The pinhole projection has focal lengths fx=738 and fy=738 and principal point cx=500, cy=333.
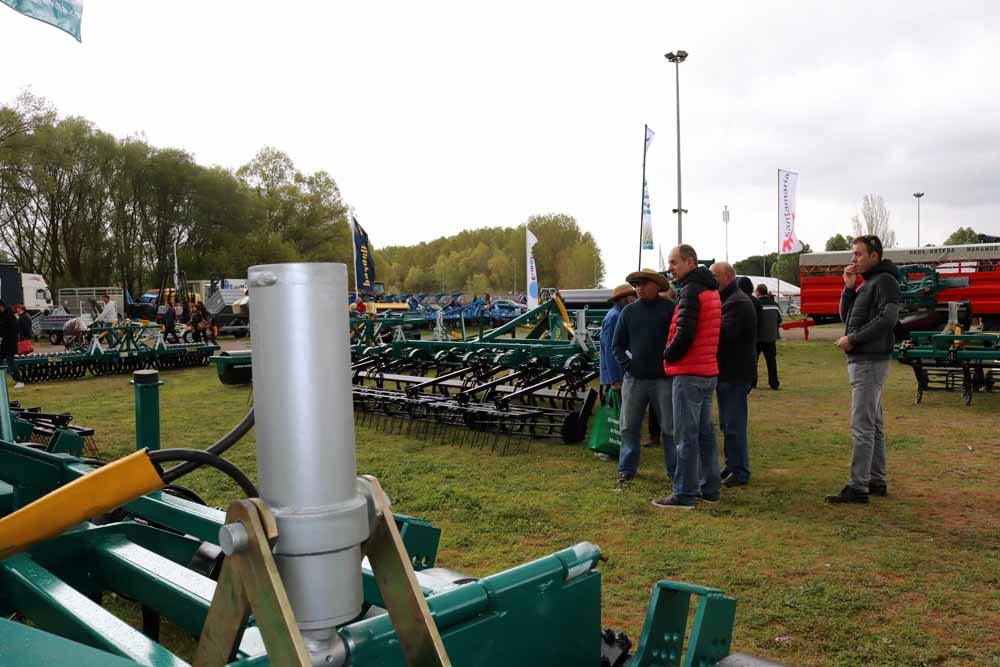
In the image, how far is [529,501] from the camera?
17.7ft

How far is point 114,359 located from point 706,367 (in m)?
13.1

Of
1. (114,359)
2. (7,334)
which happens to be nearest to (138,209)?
(114,359)

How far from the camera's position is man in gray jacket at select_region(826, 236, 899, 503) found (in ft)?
16.0

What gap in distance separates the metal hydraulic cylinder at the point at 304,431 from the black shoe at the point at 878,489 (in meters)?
5.15

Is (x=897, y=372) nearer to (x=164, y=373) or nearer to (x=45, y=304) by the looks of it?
(x=164, y=373)

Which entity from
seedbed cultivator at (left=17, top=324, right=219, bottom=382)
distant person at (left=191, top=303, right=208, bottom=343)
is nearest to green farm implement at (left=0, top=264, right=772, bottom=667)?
seedbed cultivator at (left=17, top=324, right=219, bottom=382)

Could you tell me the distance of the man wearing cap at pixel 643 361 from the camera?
18.2 ft

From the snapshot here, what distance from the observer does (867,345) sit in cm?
489

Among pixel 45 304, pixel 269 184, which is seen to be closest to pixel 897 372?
pixel 45 304

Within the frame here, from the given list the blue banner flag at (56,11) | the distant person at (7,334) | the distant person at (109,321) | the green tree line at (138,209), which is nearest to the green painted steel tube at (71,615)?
the blue banner flag at (56,11)

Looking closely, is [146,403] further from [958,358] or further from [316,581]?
[958,358]

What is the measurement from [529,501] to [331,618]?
14.6 feet

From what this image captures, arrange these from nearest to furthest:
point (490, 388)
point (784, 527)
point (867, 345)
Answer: point (784, 527) < point (867, 345) < point (490, 388)

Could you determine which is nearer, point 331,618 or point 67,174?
point 331,618
